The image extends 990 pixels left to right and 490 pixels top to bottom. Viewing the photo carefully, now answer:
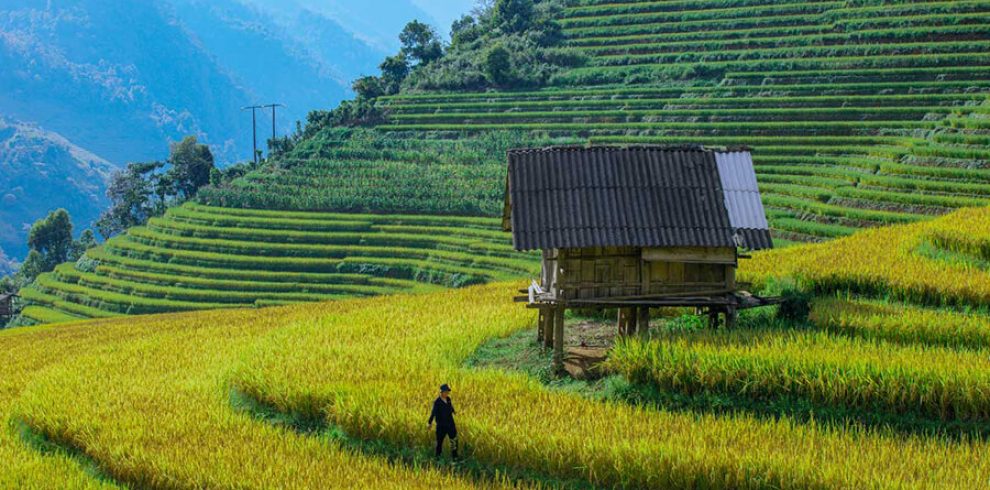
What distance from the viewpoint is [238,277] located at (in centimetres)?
4969

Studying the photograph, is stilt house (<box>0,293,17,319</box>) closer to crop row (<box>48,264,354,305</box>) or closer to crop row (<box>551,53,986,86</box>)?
crop row (<box>48,264,354,305</box>)

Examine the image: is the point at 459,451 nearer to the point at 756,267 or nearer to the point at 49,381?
the point at 49,381

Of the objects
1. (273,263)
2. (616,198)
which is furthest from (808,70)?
(616,198)

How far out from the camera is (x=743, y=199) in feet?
56.0

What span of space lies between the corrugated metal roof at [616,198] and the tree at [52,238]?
216 feet

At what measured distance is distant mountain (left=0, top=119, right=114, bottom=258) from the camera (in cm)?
16625

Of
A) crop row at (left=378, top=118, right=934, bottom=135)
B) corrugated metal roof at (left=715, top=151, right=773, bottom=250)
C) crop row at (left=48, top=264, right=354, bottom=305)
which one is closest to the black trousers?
corrugated metal roof at (left=715, top=151, right=773, bottom=250)

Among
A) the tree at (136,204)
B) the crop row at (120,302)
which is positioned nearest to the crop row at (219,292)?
the crop row at (120,302)

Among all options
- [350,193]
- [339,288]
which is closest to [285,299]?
[339,288]

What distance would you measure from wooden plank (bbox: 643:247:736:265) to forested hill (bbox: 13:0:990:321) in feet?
72.0

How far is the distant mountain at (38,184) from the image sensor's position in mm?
166250

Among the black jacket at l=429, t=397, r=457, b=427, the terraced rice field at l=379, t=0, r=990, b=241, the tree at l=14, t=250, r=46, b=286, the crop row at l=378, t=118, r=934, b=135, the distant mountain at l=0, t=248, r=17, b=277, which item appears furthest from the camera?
the distant mountain at l=0, t=248, r=17, b=277

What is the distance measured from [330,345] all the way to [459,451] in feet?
18.9

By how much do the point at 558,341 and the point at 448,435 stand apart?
9.98 ft
